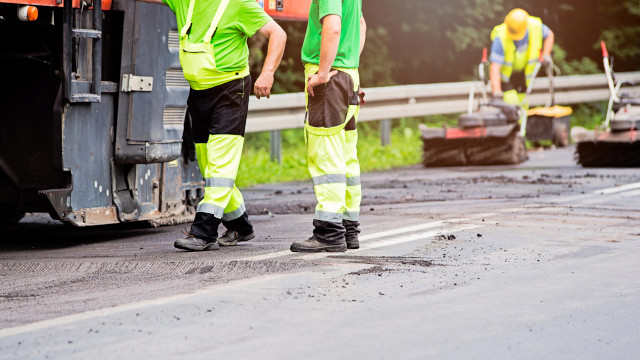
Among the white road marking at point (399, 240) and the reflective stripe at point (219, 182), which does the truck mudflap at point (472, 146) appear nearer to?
the white road marking at point (399, 240)

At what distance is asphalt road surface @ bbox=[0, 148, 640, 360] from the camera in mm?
4766

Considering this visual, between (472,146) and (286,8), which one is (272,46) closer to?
(286,8)

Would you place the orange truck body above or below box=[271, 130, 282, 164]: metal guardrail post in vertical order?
above

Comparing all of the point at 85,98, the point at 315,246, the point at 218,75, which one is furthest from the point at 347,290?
the point at 85,98

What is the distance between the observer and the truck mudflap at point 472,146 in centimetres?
1515

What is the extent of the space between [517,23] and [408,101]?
2064 mm

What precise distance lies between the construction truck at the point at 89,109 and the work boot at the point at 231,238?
828 mm

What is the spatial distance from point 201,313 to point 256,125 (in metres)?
9.02

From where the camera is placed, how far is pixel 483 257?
705 cm

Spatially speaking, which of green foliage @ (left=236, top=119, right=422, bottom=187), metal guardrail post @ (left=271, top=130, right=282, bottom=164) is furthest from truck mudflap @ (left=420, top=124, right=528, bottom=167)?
metal guardrail post @ (left=271, top=130, right=282, bottom=164)

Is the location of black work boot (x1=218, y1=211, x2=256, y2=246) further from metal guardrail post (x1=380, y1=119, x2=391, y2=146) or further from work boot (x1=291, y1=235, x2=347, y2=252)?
metal guardrail post (x1=380, y1=119, x2=391, y2=146)

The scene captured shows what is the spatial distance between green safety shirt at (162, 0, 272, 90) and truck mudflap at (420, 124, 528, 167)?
313 inches

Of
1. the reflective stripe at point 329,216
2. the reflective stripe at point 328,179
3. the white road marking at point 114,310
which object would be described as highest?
the reflective stripe at point 328,179

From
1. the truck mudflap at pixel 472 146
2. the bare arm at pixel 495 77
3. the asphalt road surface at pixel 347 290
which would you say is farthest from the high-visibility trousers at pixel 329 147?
the bare arm at pixel 495 77
